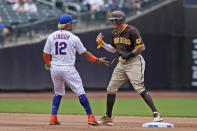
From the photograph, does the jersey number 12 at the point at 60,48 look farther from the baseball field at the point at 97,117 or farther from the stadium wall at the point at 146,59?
the stadium wall at the point at 146,59

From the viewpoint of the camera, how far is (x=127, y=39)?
946cm

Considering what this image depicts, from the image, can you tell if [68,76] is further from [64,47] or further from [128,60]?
[128,60]

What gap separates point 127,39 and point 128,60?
0.39 m

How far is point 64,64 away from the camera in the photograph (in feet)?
30.3

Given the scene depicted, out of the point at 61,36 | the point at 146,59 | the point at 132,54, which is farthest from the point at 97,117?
the point at 146,59

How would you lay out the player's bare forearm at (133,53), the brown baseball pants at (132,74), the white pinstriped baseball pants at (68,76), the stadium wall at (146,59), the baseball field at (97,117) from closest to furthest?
the baseball field at (97,117)
the white pinstriped baseball pants at (68,76)
the player's bare forearm at (133,53)
the brown baseball pants at (132,74)
the stadium wall at (146,59)

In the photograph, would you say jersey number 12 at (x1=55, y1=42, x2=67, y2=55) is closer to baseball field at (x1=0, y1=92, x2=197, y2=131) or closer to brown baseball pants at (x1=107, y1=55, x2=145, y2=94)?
brown baseball pants at (x1=107, y1=55, x2=145, y2=94)

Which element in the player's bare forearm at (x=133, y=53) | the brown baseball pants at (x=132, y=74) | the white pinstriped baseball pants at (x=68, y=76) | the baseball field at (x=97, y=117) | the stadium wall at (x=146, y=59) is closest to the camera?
the baseball field at (x=97, y=117)

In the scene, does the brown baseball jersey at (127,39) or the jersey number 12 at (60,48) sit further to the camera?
the brown baseball jersey at (127,39)

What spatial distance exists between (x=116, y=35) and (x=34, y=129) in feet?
7.77

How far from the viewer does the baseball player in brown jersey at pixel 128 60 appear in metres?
9.38

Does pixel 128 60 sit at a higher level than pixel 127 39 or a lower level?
lower

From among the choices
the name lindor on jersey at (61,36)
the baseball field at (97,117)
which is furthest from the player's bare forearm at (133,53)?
the baseball field at (97,117)

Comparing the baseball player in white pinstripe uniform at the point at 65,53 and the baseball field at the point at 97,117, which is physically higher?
the baseball player in white pinstripe uniform at the point at 65,53
